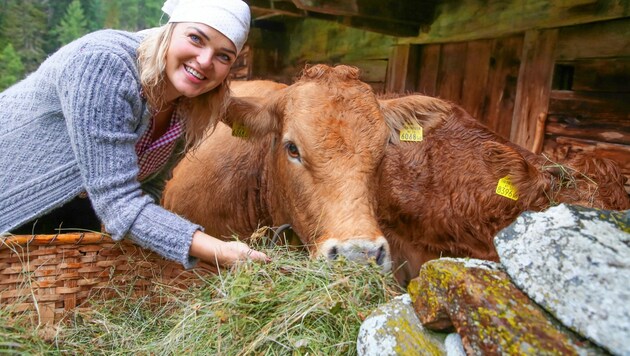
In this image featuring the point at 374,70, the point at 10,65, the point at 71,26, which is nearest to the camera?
the point at 374,70

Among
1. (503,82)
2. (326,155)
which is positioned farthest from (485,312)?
(503,82)

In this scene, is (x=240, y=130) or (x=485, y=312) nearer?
(x=485, y=312)

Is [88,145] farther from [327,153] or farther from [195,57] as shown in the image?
[327,153]

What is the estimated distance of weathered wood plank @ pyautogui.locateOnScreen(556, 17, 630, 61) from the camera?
455cm

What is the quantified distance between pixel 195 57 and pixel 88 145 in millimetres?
732

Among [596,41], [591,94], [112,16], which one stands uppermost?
[112,16]

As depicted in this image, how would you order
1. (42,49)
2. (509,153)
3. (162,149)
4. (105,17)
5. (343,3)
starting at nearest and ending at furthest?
(162,149) < (509,153) < (343,3) < (42,49) < (105,17)

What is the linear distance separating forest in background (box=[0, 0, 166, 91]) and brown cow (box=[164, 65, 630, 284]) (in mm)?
26388

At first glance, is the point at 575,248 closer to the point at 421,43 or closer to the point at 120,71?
the point at 120,71

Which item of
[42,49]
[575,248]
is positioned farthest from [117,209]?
[42,49]

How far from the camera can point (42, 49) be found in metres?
39.1

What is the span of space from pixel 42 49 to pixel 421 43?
4001cm

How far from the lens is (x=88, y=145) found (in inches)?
90.7

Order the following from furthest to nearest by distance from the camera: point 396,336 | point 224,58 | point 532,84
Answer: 1. point 532,84
2. point 224,58
3. point 396,336
